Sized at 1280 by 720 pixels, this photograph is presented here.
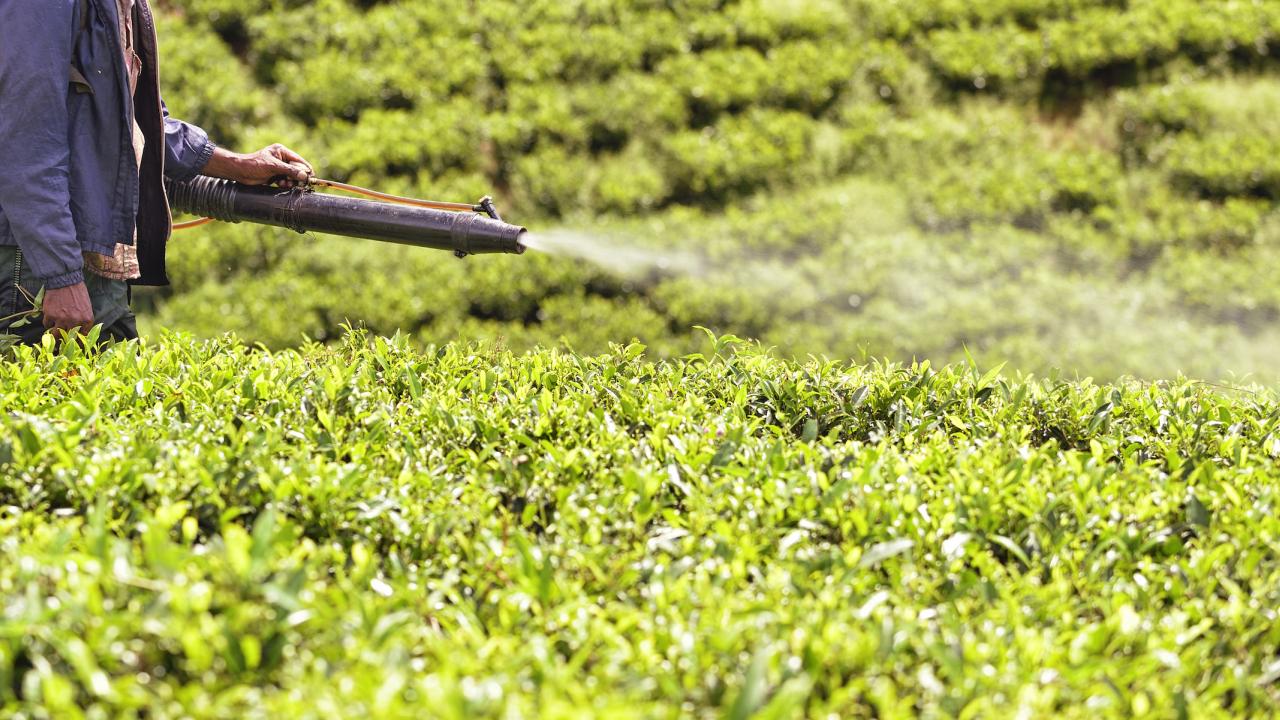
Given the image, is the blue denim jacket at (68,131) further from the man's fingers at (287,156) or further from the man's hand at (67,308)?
the man's fingers at (287,156)

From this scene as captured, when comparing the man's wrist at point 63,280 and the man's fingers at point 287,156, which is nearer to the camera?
the man's wrist at point 63,280

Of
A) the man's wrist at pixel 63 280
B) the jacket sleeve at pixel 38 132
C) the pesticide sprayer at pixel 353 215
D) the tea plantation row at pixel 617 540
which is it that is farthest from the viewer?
the pesticide sprayer at pixel 353 215

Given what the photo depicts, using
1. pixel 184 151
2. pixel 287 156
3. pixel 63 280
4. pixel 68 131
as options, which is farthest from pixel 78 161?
pixel 287 156

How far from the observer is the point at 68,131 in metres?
3.21

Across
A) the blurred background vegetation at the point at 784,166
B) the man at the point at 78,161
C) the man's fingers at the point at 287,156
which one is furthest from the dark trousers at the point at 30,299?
the blurred background vegetation at the point at 784,166

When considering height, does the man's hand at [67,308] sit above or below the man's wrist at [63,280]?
below

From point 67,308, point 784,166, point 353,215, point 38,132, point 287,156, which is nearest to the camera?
point 38,132

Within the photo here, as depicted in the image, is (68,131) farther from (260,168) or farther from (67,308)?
(260,168)

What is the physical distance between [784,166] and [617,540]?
5863 mm

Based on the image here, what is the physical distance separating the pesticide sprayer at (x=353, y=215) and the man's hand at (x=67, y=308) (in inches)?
23.8

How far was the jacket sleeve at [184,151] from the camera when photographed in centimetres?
374

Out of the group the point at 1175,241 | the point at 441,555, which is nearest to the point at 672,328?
the point at 1175,241

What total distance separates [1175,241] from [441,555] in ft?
21.7

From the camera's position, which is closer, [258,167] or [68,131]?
[68,131]
